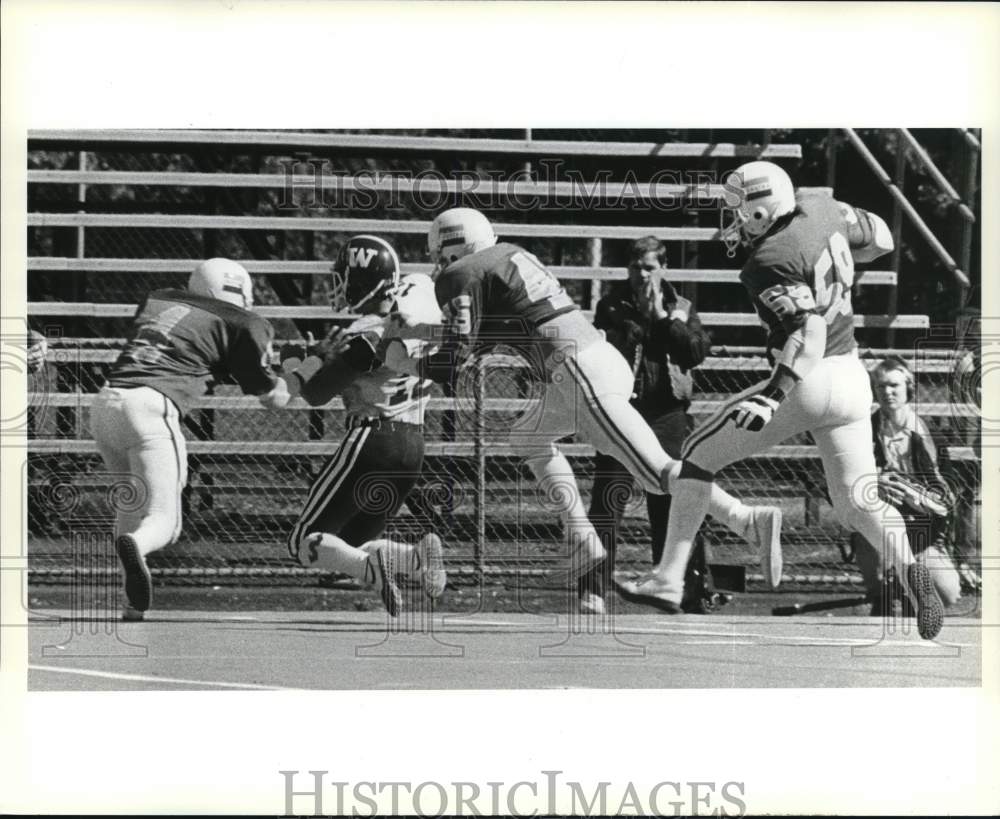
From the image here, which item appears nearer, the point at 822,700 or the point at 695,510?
the point at 822,700

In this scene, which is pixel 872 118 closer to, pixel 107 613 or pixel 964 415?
pixel 964 415

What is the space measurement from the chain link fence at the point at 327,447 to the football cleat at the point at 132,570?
0.16 meters

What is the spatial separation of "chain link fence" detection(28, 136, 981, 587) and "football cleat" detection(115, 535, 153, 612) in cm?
16

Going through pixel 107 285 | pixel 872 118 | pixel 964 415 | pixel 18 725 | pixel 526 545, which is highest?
pixel 872 118

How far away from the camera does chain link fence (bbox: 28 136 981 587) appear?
841 cm

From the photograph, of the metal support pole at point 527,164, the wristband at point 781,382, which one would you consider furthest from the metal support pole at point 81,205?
the wristband at point 781,382

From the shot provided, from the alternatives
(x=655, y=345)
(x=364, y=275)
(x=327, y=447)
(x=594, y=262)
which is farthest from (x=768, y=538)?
(x=364, y=275)

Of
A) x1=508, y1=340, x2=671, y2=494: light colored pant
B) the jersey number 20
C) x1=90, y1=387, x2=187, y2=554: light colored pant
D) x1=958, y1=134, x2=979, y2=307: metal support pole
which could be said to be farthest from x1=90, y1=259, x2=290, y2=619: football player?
x1=958, y1=134, x2=979, y2=307: metal support pole

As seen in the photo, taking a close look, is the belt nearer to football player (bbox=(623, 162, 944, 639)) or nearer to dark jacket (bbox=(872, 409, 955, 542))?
football player (bbox=(623, 162, 944, 639))

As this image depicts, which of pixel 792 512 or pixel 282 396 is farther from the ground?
pixel 282 396

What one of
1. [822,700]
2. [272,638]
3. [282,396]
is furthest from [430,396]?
[822,700]

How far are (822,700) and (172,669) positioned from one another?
2905mm

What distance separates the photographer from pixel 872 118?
26.9ft

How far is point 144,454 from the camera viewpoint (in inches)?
333
